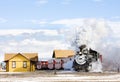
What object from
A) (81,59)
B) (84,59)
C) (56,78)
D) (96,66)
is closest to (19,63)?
(81,59)

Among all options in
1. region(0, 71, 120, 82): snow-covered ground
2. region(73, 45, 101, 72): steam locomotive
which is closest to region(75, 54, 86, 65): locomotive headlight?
region(73, 45, 101, 72): steam locomotive

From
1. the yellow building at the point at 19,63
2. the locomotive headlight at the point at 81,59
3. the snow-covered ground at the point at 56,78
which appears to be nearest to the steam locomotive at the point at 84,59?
the locomotive headlight at the point at 81,59

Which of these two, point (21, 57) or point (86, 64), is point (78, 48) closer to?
point (86, 64)

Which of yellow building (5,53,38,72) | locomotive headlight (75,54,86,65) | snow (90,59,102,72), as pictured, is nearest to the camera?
locomotive headlight (75,54,86,65)

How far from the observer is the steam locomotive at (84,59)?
7262 cm

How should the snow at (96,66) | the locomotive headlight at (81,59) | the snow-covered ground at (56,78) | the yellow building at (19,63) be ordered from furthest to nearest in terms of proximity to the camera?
the yellow building at (19,63)
the snow at (96,66)
the locomotive headlight at (81,59)
the snow-covered ground at (56,78)

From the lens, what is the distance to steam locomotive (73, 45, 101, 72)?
72.6m

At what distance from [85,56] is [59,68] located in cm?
1130

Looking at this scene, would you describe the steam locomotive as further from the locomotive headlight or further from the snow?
the snow

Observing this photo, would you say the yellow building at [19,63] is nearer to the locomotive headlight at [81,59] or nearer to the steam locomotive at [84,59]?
the steam locomotive at [84,59]

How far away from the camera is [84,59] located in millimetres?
72938

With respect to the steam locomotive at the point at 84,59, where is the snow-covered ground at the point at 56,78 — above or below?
below

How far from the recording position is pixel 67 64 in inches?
3152

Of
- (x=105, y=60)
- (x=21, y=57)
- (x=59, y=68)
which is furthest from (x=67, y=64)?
(x=105, y=60)
